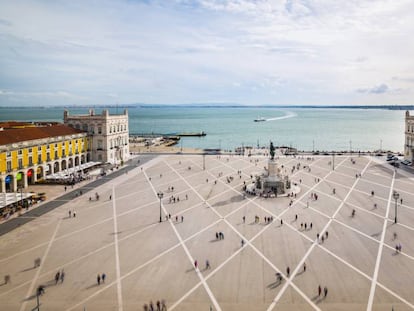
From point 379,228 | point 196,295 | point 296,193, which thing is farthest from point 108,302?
point 296,193

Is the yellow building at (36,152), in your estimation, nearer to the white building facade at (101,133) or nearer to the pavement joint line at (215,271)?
the white building facade at (101,133)

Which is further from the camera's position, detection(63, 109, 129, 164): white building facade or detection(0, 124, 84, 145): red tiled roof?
detection(63, 109, 129, 164): white building facade

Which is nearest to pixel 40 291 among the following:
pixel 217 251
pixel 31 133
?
pixel 217 251

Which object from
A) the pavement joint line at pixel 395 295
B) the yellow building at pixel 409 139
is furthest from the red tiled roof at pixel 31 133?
the yellow building at pixel 409 139

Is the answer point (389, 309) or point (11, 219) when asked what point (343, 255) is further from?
point (11, 219)

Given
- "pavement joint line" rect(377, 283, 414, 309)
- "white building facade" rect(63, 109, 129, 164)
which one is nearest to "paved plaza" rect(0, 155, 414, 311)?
"pavement joint line" rect(377, 283, 414, 309)

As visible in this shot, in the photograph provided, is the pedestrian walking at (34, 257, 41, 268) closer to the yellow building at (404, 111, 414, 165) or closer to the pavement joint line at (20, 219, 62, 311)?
the pavement joint line at (20, 219, 62, 311)

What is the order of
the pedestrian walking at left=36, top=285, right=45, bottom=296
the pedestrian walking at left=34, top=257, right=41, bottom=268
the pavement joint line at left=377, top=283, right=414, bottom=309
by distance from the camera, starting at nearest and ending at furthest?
the pavement joint line at left=377, top=283, right=414, bottom=309, the pedestrian walking at left=36, top=285, right=45, bottom=296, the pedestrian walking at left=34, top=257, right=41, bottom=268
